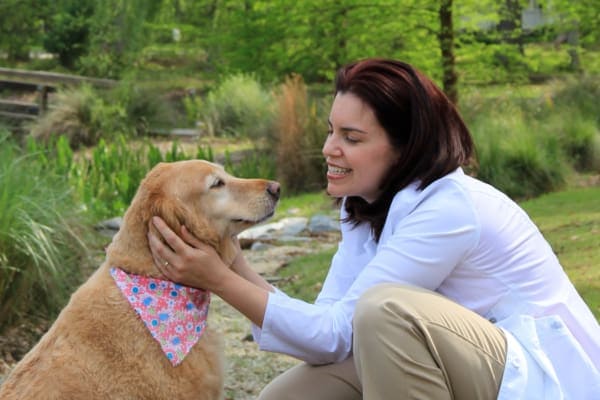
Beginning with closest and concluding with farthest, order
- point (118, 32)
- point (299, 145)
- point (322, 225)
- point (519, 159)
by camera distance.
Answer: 1. point (322, 225)
2. point (519, 159)
3. point (299, 145)
4. point (118, 32)

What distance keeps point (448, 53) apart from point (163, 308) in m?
8.85

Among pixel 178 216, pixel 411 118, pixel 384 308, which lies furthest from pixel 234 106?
pixel 384 308

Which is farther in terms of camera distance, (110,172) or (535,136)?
(535,136)

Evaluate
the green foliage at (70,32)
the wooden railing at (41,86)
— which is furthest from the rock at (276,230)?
the green foliage at (70,32)

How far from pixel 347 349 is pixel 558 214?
5.77 meters

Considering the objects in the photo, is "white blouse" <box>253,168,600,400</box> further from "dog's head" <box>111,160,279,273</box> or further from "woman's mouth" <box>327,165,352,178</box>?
"dog's head" <box>111,160,279,273</box>

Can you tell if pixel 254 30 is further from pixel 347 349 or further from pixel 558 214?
pixel 347 349

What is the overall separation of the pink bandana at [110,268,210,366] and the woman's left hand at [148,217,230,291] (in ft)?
0.19

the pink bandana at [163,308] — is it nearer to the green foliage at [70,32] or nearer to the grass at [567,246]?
the grass at [567,246]

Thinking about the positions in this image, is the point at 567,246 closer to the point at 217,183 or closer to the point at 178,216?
the point at 217,183

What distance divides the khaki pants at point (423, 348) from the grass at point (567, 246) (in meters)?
2.52

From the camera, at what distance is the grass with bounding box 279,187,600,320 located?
5875 millimetres

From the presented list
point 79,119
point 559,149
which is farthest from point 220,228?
point 79,119

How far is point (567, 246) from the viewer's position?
6887 millimetres
